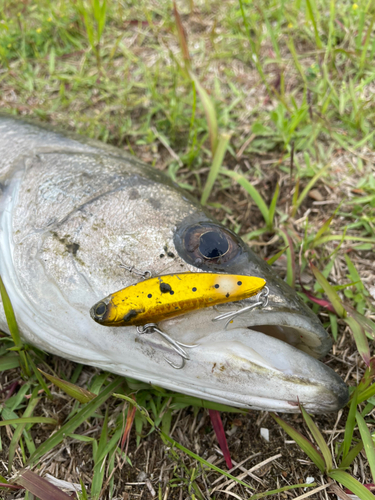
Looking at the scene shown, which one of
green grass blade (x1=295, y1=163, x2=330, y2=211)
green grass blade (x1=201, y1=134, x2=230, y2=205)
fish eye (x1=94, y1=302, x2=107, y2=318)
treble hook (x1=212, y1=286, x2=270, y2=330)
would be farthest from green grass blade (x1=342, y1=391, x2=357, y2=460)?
green grass blade (x1=201, y1=134, x2=230, y2=205)

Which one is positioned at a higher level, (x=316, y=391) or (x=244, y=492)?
(x=316, y=391)

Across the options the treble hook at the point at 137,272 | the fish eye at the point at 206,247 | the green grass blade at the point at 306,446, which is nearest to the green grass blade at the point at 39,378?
the treble hook at the point at 137,272

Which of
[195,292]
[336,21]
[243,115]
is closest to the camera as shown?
[195,292]

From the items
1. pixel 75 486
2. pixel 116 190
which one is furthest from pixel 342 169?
pixel 75 486

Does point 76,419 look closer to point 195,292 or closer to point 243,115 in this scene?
point 195,292

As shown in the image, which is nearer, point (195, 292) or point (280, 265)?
point (195, 292)

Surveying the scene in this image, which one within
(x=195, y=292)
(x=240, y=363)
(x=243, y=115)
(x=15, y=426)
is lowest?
(x=15, y=426)

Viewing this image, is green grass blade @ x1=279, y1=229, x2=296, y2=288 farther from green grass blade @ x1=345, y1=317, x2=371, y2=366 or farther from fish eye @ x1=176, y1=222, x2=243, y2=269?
fish eye @ x1=176, y1=222, x2=243, y2=269

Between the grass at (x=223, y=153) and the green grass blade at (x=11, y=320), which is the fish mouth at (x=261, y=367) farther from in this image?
the green grass blade at (x=11, y=320)
